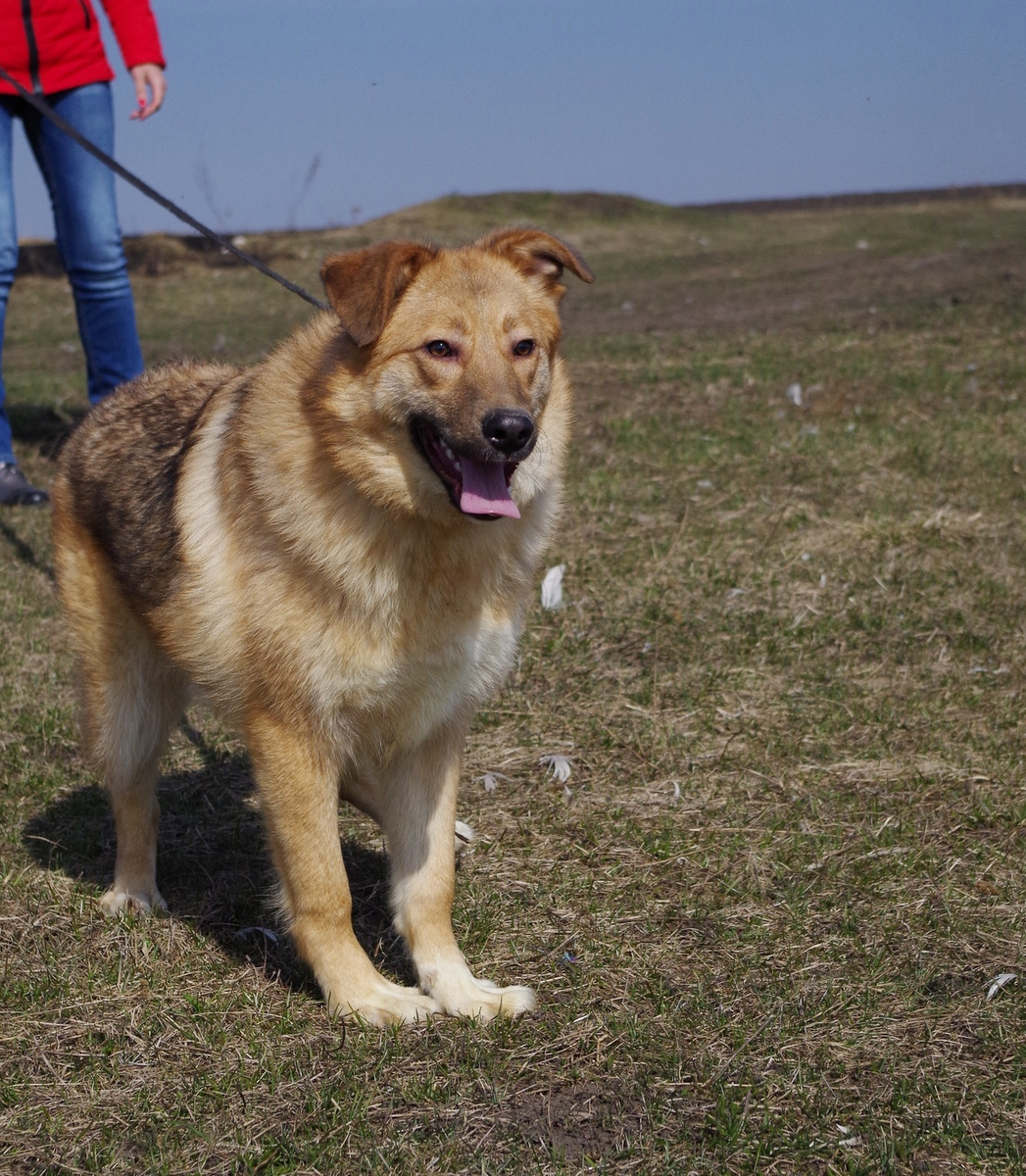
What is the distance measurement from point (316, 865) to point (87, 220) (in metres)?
3.78

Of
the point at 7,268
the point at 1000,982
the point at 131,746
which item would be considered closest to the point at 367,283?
the point at 131,746

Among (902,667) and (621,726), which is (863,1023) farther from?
(902,667)

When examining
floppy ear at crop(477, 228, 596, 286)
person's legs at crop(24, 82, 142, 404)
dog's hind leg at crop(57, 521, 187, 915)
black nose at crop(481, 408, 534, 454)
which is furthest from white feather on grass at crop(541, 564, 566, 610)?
black nose at crop(481, 408, 534, 454)

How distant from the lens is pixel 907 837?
3.75 m

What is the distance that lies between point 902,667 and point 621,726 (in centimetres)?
124

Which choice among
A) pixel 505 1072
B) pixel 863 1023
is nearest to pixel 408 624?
pixel 505 1072

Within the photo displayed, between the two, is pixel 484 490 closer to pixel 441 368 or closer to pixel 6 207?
pixel 441 368

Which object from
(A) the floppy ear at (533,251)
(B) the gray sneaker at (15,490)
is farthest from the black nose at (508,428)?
(B) the gray sneaker at (15,490)

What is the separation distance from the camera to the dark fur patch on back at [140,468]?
126 inches

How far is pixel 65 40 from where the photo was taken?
5.38 meters

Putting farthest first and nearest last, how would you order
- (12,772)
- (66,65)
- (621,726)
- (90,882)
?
(66,65) → (621,726) → (12,772) → (90,882)

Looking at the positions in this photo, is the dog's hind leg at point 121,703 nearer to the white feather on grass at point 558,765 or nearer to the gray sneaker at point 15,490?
the white feather on grass at point 558,765

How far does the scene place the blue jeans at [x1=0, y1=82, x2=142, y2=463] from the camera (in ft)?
18.0

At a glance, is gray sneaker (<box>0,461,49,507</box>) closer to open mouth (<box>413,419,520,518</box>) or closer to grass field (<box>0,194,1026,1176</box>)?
grass field (<box>0,194,1026,1176</box>)
